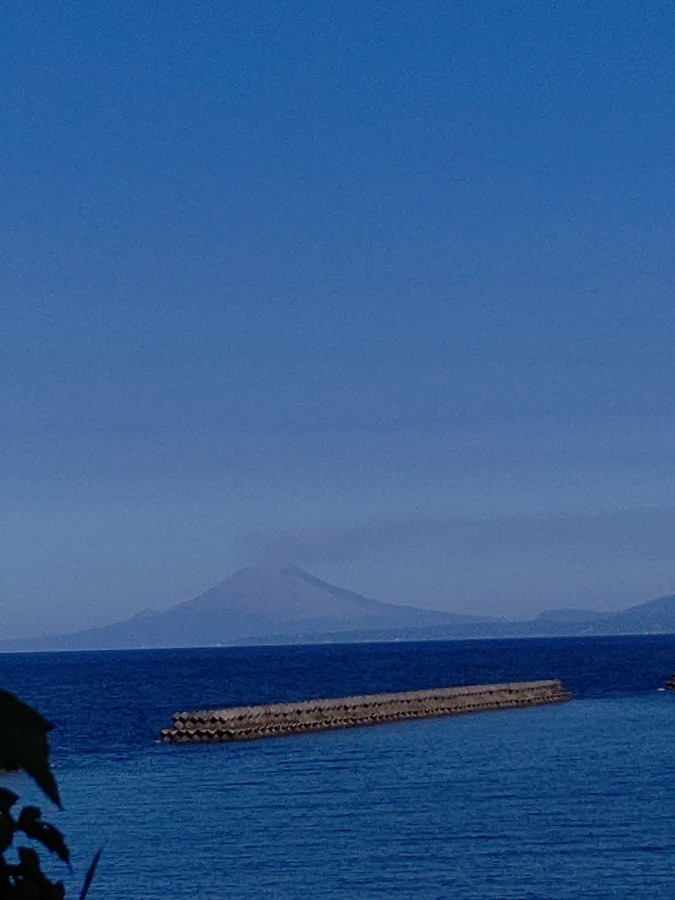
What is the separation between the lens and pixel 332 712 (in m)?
77.1

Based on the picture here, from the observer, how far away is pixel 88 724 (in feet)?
276

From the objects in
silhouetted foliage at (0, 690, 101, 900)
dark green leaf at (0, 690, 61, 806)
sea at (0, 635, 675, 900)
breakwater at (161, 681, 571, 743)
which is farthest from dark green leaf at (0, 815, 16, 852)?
breakwater at (161, 681, 571, 743)

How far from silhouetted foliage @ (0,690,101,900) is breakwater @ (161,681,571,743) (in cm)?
6683

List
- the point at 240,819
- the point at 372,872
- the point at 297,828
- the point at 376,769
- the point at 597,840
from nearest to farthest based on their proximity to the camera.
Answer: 1. the point at 372,872
2. the point at 597,840
3. the point at 297,828
4. the point at 240,819
5. the point at 376,769

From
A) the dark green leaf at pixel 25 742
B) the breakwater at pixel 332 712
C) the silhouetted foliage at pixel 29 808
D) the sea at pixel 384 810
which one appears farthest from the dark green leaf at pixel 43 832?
the breakwater at pixel 332 712

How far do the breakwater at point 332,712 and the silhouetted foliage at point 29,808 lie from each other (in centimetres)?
6683

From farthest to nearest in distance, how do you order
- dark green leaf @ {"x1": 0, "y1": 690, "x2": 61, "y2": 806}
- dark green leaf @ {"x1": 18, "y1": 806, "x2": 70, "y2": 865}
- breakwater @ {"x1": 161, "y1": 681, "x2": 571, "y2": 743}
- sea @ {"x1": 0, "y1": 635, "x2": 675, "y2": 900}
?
breakwater @ {"x1": 161, "y1": 681, "x2": 571, "y2": 743}
sea @ {"x1": 0, "y1": 635, "x2": 675, "y2": 900}
dark green leaf @ {"x1": 18, "y1": 806, "x2": 70, "y2": 865}
dark green leaf @ {"x1": 0, "y1": 690, "x2": 61, "y2": 806}

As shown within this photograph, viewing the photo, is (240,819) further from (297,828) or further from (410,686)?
(410,686)

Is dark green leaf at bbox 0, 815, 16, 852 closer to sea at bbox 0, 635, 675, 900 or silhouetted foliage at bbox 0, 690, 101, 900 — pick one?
silhouetted foliage at bbox 0, 690, 101, 900

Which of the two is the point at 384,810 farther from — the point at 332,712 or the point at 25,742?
the point at 332,712

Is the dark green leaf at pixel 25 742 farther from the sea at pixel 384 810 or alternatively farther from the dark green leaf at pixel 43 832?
the sea at pixel 384 810

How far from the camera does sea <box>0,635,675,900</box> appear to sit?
29625 millimetres

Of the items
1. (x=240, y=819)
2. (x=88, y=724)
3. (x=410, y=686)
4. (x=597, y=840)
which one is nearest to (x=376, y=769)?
(x=240, y=819)

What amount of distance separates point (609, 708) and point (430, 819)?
53.1 metres
